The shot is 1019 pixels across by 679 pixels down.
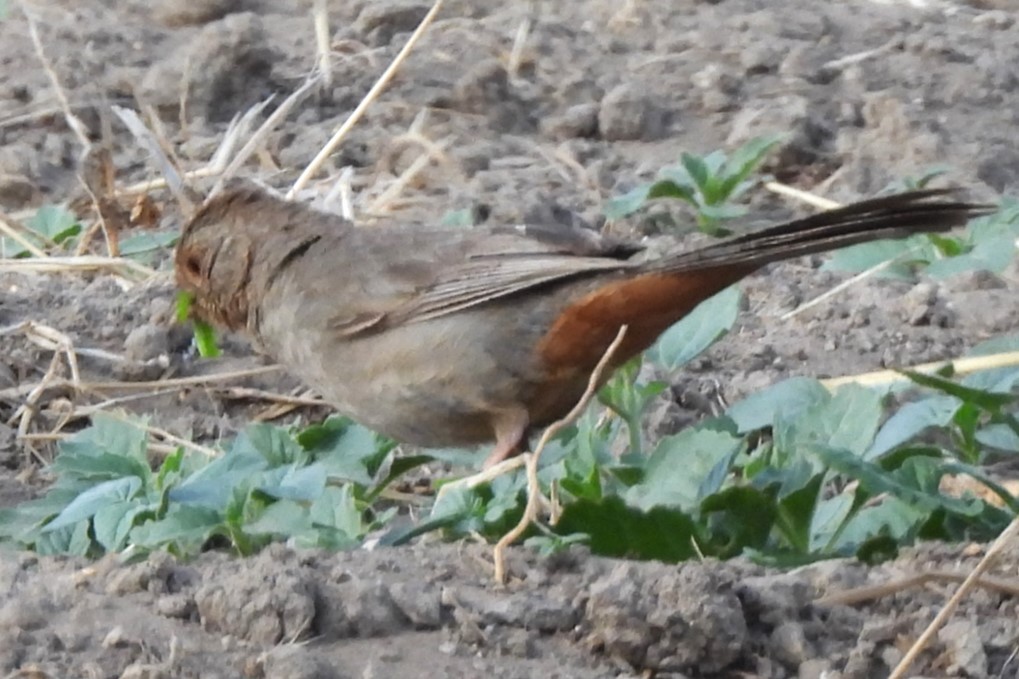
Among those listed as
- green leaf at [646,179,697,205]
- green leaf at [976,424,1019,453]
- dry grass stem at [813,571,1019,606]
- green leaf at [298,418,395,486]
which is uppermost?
dry grass stem at [813,571,1019,606]

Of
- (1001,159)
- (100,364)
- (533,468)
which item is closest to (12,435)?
(100,364)

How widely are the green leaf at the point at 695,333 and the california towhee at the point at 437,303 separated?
227 mm

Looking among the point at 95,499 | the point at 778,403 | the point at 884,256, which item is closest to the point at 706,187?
the point at 884,256

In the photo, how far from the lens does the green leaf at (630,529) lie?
3.12 metres

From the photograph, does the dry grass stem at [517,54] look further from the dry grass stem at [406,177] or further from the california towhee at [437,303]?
the california towhee at [437,303]

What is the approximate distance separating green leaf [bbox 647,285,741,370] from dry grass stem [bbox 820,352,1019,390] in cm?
32

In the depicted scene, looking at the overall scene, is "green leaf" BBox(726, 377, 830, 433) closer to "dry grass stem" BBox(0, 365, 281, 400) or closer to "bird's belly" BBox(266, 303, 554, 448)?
"bird's belly" BBox(266, 303, 554, 448)

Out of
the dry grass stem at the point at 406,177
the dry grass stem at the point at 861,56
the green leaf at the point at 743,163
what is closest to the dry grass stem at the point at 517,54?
the dry grass stem at the point at 406,177

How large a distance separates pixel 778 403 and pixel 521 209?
1.90 m

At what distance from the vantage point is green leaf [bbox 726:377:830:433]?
3672 mm

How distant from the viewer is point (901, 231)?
10.3 ft

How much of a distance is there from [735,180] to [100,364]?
A: 6.25ft

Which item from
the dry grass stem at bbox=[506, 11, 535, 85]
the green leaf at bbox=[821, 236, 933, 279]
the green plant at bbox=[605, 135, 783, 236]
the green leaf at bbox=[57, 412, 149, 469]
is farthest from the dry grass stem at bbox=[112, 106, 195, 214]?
the green leaf at bbox=[821, 236, 933, 279]

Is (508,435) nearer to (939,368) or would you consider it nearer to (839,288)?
(939,368)
